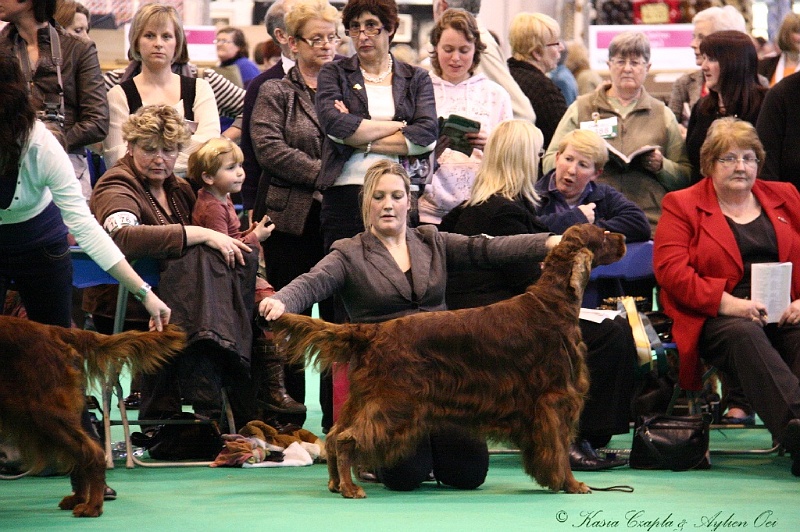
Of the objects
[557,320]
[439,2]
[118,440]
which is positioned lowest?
[118,440]

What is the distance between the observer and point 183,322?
16.8 ft

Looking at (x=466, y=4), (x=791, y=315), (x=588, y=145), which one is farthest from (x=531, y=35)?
(x=791, y=315)

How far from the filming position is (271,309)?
4.50 m

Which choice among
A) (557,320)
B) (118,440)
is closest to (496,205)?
(557,320)

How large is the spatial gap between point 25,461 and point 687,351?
2.80 meters

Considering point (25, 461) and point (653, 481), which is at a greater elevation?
point (25, 461)

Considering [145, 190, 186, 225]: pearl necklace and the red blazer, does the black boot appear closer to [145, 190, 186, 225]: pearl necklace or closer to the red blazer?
[145, 190, 186, 225]: pearl necklace

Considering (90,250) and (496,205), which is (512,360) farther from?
(90,250)

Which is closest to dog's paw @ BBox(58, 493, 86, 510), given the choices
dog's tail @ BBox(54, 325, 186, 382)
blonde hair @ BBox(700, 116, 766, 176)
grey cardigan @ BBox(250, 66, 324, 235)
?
dog's tail @ BBox(54, 325, 186, 382)

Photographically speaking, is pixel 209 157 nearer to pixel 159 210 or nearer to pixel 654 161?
pixel 159 210

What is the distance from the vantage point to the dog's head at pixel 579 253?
4602 mm

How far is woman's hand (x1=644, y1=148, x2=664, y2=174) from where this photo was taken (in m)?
6.34

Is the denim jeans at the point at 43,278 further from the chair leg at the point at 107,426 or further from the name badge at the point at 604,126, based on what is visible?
the name badge at the point at 604,126

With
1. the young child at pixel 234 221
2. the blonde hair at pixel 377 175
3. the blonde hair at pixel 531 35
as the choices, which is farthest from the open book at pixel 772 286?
the blonde hair at pixel 531 35
